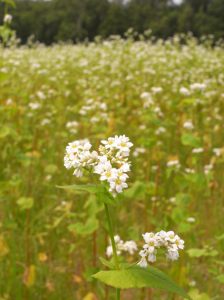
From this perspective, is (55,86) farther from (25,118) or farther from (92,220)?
(92,220)

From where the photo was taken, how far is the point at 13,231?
299 cm

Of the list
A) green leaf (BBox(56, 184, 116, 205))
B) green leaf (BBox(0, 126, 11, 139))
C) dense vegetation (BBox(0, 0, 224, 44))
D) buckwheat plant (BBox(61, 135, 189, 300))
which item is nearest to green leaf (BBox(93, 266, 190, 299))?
buckwheat plant (BBox(61, 135, 189, 300))

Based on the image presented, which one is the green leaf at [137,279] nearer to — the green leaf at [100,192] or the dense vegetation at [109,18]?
the green leaf at [100,192]

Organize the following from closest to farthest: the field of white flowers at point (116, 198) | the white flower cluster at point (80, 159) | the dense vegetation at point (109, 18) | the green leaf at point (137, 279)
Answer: the green leaf at point (137, 279)
the white flower cluster at point (80, 159)
the field of white flowers at point (116, 198)
the dense vegetation at point (109, 18)

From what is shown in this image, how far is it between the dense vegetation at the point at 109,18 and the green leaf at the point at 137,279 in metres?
22.7

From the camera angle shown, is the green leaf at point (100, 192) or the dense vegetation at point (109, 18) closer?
the green leaf at point (100, 192)

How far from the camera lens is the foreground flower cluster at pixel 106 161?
1075 millimetres

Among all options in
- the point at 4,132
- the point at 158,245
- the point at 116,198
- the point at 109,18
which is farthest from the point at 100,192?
the point at 109,18

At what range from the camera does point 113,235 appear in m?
1.11

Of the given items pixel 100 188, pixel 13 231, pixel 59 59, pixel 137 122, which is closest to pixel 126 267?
pixel 100 188

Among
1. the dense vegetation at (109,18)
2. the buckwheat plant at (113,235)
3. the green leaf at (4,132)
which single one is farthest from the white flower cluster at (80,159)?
the dense vegetation at (109,18)

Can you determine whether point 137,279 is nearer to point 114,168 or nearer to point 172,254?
point 172,254

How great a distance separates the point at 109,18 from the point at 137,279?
27.7 meters

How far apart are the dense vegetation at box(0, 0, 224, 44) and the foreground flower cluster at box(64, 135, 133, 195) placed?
74.1 ft
